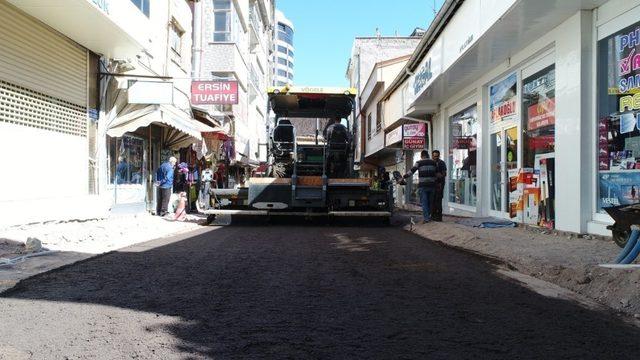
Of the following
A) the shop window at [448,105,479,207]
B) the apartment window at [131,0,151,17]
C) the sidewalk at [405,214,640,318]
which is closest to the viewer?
the sidewalk at [405,214,640,318]

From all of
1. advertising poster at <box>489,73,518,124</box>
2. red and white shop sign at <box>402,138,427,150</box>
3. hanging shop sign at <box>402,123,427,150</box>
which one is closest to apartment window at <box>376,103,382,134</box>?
hanging shop sign at <box>402,123,427,150</box>

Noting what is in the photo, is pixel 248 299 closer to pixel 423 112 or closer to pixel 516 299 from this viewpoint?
pixel 516 299

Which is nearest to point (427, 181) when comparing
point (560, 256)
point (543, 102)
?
point (543, 102)

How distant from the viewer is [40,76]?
997 cm

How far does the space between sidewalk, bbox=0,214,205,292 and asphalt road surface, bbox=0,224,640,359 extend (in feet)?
1.49

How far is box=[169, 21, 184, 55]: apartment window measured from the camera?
17719mm

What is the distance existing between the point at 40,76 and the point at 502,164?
9.74 metres

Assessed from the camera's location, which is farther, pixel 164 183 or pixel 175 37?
pixel 175 37

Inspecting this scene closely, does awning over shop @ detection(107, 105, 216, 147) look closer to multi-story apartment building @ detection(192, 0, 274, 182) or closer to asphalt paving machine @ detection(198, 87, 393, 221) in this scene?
asphalt paving machine @ detection(198, 87, 393, 221)

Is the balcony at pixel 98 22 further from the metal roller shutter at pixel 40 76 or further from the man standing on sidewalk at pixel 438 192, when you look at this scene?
the man standing on sidewalk at pixel 438 192

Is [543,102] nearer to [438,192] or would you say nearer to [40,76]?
[438,192]

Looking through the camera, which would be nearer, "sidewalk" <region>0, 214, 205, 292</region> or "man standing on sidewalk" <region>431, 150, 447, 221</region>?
"sidewalk" <region>0, 214, 205, 292</region>

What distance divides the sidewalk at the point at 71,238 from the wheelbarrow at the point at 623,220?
6634 mm

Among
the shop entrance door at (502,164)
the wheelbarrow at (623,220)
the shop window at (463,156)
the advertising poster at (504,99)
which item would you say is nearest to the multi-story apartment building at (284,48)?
the shop window at (463,156)
